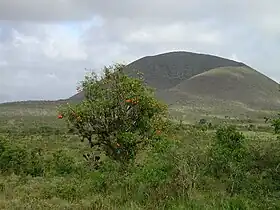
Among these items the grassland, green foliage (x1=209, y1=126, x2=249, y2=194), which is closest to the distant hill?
green foliage (x1=209, y1=126, x2=249, y2=194)

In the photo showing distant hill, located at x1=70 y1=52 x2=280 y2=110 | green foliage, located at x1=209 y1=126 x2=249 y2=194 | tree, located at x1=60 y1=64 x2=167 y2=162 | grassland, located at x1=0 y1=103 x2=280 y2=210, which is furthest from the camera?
distant hill, located at x1=70 y1=52 x2=280 y2=110

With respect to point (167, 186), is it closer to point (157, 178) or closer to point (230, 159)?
point (157, 178)

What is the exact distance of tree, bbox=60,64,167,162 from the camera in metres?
16.1

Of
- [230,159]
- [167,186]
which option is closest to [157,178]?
[167,186]

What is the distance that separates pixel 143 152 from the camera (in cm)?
1628

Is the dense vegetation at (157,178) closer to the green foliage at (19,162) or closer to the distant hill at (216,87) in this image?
the green foliage at (19,162)

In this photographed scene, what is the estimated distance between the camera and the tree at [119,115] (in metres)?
16.1

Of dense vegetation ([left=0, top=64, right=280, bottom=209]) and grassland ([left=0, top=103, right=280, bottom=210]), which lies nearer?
grassland ([left=0, top=103, right=280, bottom=210])

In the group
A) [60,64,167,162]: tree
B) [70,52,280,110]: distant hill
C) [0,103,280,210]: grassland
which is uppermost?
[70,52,280,110]: distant hill

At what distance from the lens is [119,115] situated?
1625cm

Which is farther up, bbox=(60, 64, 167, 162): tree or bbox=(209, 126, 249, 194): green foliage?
bbox=(60, 64, 167, 162): tree

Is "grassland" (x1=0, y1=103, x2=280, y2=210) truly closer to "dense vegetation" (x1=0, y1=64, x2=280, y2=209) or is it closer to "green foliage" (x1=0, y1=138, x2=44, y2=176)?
"dense vegetation" (x1=0, y1=64, x2=280, y2=209)

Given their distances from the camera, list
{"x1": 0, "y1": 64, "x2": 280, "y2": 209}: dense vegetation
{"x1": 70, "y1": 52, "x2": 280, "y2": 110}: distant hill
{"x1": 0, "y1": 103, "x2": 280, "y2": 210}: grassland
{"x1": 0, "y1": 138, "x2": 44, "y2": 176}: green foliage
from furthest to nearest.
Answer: {"x1": 70, "y1": 52, "x2": 280, "y2": 110}: distant hill < {"x1": 0, "y1": 138, "x2": 44, "y2": 176}: green foliage < {"x1": 0, "y1": 64, "x2": 280, "y2": 209}: dense vegetation < {"x1": 0, "y1": 103, "x2": 280, "y2": 210}: grassland

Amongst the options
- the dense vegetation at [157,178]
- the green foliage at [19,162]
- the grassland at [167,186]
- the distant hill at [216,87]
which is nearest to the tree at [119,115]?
the dense vegetation at [157,178]
